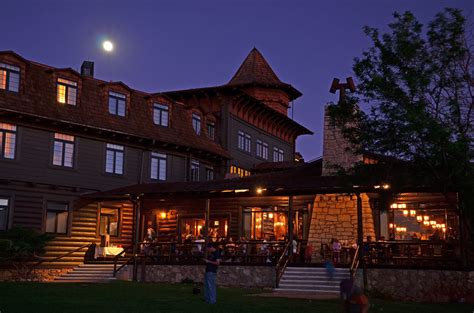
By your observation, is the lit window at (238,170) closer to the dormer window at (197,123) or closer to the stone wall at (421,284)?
the dormer window at (197,123)

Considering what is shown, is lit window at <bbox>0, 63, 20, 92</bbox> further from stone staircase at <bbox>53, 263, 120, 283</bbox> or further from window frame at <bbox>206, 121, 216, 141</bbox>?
window frame at <bbox>206, 121, 216, 141</bbox>

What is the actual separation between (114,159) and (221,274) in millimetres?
9479

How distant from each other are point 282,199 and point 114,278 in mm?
8392

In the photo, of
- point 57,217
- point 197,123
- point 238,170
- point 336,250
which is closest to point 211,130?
point 197,123

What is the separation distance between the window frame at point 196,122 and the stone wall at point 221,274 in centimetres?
1150

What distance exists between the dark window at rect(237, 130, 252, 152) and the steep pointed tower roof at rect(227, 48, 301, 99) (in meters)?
3.63

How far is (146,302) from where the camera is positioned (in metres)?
16.1

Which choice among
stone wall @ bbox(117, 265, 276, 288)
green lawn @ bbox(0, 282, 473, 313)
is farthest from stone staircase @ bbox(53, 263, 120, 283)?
green lawn @ bbox(0, 282, 473, 313)

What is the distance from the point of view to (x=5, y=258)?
84.6 feet

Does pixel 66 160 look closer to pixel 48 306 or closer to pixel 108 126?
pixel 108 126

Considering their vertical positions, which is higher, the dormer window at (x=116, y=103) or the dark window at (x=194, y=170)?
the dormer window at (x=116, y=103)

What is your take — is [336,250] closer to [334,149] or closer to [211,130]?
[334,149]

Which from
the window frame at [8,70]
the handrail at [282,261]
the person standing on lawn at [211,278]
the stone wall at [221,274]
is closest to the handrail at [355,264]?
the handrail at [282,261]

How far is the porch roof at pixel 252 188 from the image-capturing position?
24500 millimetres
